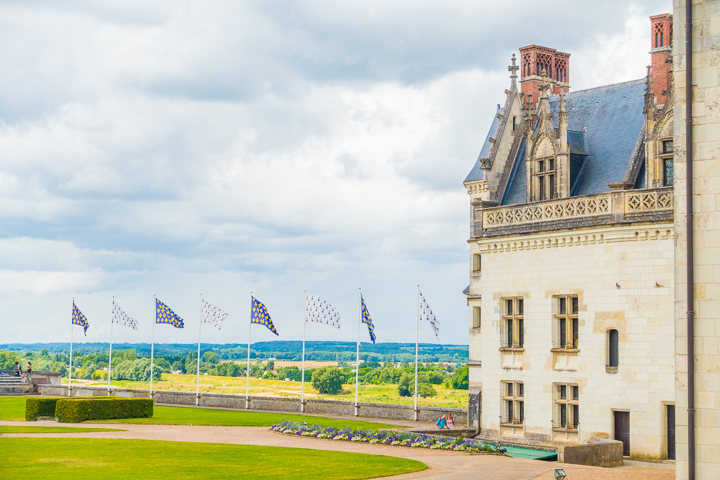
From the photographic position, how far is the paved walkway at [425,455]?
87.4ft

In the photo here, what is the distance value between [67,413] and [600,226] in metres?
26.8

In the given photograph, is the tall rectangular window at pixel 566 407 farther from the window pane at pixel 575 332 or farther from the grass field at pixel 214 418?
the grass field at pixel 214 418

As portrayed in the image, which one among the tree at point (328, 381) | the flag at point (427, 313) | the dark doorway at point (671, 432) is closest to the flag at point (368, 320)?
the flag at point (427, 313)

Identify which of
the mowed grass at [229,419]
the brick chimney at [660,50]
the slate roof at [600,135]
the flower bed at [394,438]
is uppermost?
the brick chimney at [660,50]

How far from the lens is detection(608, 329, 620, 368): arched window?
117 feet

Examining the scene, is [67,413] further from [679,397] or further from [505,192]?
[679,397]

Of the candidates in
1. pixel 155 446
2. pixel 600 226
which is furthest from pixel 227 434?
pixel 600 226

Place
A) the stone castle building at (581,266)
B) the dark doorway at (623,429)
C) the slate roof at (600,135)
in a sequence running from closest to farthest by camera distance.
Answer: the stone castle building at (581,266) → the dark doorway at (623,429) → the slate roof at (600,135)

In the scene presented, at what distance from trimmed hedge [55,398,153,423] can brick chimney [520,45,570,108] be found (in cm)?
2527

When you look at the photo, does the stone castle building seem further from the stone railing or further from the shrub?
the shrub

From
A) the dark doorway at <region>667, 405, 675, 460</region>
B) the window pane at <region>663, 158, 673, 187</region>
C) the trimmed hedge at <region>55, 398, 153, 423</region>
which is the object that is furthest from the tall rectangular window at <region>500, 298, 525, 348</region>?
the trimmed hedge at <region>55, 398, 153, 423</region>

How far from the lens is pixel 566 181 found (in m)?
38.7

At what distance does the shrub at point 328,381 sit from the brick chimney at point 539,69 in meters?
117

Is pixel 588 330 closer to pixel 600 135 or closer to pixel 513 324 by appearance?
pixel 513 324
